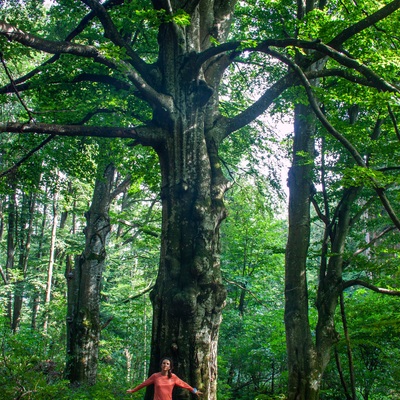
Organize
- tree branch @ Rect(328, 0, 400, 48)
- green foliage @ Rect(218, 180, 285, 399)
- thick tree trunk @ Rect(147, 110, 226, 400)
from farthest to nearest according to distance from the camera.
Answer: green foliage @ Rect(218, 180, 285, 399), thick tree trunk @ Rect(147, 110, 226, 400), tree branch @ Rect(328, 0, 400, 48)

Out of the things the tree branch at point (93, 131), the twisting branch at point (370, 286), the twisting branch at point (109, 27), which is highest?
the twisting branch at point (109, 27)

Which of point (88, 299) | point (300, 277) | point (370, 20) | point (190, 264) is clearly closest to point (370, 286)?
point (300, 277)

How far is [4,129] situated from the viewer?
4316 millimetres

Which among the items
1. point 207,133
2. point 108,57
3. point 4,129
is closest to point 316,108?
point 207,133

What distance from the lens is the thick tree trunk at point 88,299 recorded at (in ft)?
28.3

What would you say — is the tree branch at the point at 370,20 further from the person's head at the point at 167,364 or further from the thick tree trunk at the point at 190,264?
the person's head at the point at 167,364

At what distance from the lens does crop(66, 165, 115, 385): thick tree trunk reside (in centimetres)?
863

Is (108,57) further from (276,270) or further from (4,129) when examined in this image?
(276,270)

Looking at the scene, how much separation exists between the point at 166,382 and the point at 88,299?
5.27m

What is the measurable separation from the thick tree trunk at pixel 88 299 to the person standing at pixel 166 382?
15.5ft

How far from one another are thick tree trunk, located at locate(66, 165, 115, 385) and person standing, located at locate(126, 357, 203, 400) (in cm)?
472

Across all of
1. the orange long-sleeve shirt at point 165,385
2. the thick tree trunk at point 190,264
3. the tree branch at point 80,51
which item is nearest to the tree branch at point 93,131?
the thick tree trunk at point 190,264

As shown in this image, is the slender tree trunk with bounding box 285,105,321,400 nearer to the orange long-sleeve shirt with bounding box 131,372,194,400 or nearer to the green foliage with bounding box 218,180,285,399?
the green foliage with bounding box 218,180,285,399

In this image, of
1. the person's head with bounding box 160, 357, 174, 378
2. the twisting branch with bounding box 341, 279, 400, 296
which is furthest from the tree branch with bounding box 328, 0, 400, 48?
the person's head with bounding box 160, 357, 174, 378
